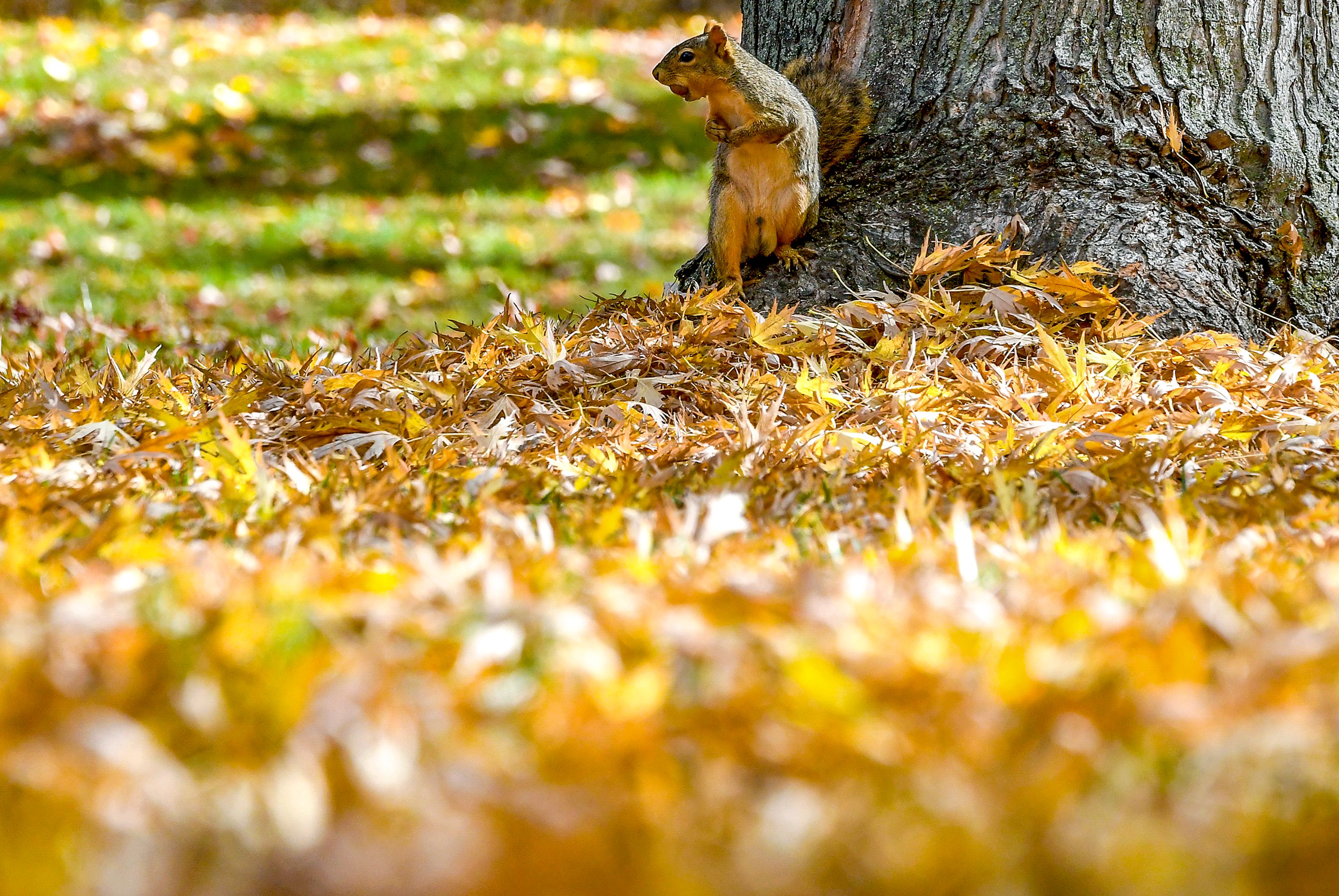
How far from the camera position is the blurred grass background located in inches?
223

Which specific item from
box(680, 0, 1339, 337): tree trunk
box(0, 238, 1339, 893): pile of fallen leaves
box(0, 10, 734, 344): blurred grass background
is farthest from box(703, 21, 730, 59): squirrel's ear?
box(0, 10, 734, 344): blurred grass background

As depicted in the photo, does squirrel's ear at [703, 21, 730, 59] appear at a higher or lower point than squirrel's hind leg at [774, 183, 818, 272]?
higher

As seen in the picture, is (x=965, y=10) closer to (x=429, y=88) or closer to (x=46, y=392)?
(x=46, y=392)

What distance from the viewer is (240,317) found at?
16.4 feet

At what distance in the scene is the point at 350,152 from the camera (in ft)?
29.9

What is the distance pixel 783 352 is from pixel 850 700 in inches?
59.5

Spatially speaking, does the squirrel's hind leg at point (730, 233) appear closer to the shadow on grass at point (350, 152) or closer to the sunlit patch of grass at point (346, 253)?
the sunlit patch of grass at point (346, 253)

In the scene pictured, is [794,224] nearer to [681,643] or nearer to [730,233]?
[730,233]

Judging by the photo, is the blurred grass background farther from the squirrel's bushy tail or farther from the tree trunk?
the tree trunk

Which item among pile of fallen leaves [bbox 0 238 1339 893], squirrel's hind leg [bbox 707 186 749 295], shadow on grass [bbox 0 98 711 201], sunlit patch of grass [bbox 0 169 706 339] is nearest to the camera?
pile of fallen leaves [bbox 0 238 1339 893]

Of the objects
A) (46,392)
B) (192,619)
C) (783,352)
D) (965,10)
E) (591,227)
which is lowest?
(591,227)

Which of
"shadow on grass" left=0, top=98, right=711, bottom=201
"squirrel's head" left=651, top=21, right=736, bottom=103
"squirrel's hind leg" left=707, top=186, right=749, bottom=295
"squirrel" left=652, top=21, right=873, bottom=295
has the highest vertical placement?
"squirrel's head" left=651, top=21, right=736, bottom=103

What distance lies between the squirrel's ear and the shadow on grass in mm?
5895

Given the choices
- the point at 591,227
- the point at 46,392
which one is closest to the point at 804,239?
the point at 46,392
